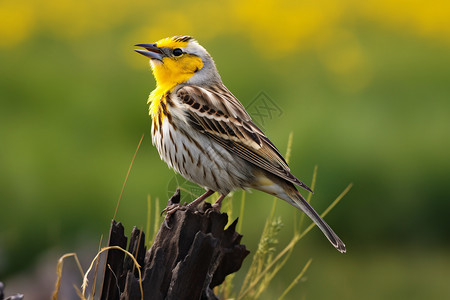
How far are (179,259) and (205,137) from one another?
1.23 metres

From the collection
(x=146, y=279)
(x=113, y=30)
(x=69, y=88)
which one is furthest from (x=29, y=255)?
(x=113, y=30)

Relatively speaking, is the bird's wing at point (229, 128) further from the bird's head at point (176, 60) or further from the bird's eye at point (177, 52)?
the bird's eye at point (177, 52)

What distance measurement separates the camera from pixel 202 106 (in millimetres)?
5012

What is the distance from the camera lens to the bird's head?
514 centimetres

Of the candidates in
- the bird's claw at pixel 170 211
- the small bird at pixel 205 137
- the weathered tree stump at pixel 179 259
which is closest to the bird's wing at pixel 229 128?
the small bird at pixel 205 137

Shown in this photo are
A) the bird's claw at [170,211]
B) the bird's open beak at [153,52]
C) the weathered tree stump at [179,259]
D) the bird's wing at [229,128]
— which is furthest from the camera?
the bird's open beak at [153,52]

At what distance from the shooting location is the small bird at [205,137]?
4840mm

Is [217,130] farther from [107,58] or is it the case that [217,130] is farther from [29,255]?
[107,58]

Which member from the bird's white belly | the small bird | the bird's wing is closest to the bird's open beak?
the small bird

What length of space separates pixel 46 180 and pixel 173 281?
473cm

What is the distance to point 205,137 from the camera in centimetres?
495

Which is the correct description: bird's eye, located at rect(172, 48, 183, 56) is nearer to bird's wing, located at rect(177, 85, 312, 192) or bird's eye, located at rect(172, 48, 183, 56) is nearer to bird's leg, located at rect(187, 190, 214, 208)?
bird's wing, located at rect(177, 85, 312, 192)

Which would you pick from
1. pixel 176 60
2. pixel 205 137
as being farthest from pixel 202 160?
pixel 176 60

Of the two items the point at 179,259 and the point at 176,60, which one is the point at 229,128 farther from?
the point at 179,259
